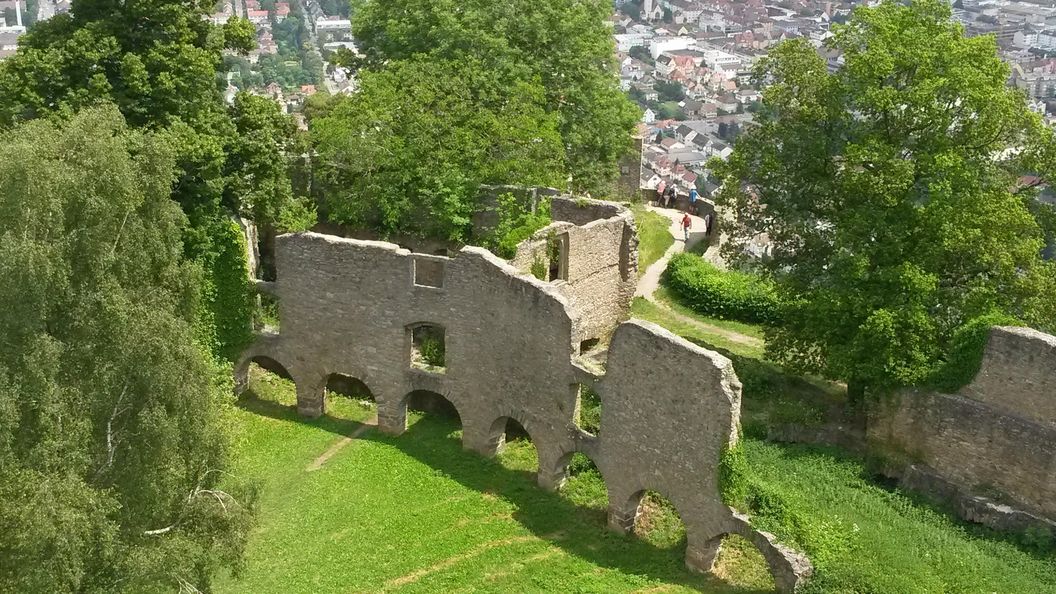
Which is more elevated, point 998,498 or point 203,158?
point 203,158

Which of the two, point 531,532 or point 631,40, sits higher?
point 631,40

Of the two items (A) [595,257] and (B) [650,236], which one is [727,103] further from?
(A) [595,257]

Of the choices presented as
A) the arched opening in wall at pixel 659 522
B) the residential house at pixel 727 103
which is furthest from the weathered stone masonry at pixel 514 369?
the residential house at pixel 727 103

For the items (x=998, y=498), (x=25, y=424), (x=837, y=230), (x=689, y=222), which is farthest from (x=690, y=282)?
(x=25, y=424)

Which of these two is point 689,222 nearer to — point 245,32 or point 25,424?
point 245,32

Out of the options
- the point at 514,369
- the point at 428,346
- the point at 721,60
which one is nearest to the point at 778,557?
the point at 514,369

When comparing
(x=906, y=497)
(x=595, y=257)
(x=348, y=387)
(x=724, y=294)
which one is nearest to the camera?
(x=906, y=497)

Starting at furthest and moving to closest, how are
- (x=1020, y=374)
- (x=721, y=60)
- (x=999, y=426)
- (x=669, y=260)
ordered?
(x=721, y=60) → (x=669, y=260) → (x=999, y=426) → (x=1020, y=374)

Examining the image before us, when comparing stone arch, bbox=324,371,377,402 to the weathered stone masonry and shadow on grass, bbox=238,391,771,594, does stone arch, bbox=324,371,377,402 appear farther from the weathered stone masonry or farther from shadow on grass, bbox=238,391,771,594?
the weathered stone masonry
